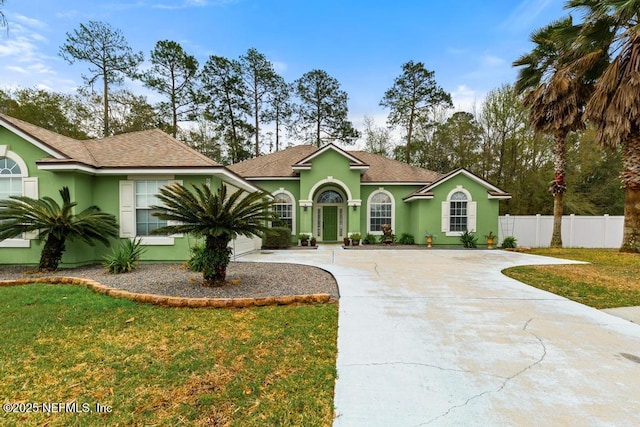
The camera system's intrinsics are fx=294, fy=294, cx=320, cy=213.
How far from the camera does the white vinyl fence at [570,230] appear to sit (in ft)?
54.7

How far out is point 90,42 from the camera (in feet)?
63.3

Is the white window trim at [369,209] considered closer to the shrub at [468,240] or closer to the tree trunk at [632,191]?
the shrub at [468,240]

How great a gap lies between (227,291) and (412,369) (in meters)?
4.23

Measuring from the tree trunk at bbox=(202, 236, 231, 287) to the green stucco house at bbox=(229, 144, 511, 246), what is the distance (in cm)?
1014

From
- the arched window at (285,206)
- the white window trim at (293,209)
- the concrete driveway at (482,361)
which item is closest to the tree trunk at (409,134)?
the white window trim at (293,209)

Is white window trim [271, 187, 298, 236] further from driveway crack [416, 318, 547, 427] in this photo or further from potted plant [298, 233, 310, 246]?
driveway crack [416, 318, 547, 427]

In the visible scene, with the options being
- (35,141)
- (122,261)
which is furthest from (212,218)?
(35,141)

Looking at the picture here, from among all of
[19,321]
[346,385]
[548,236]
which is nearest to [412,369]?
[346,385]

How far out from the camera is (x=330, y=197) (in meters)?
18.2

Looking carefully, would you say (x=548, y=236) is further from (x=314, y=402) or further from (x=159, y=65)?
(x=159, y=65)

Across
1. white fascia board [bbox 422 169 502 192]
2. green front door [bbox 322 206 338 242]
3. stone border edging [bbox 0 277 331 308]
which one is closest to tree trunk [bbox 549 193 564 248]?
white fascia board [bbox 422 169 502 192]

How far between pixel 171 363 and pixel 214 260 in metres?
3.27

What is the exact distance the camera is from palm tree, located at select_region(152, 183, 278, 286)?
20.1ft

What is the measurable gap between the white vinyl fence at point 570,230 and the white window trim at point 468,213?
280 centimetres
